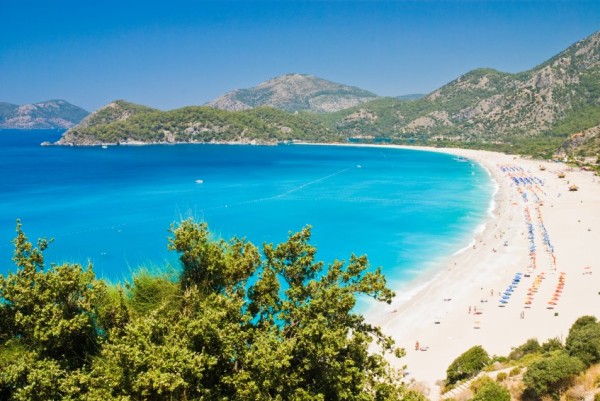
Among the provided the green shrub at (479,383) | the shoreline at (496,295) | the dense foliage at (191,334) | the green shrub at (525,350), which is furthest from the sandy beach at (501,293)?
the dense foliage at (191,334)

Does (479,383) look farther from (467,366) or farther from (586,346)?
(586,346)

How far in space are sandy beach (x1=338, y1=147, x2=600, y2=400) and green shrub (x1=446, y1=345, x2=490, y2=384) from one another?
1.29 m

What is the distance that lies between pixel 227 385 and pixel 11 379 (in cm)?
529

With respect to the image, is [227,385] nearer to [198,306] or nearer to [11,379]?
[198,306]

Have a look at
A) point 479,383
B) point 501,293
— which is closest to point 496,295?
point 501,293

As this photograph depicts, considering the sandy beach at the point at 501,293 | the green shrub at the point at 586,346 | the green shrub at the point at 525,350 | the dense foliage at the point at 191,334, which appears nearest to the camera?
the dense foliage at the point at 191,334

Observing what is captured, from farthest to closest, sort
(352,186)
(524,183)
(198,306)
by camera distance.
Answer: (352,186) → (524,183) → (198,306)

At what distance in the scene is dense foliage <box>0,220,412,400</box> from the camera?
9805 mm

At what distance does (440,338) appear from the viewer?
107 feet

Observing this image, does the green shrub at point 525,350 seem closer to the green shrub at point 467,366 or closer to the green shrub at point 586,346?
the green shrub at point 467,366

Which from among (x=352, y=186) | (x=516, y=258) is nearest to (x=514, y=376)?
(x=516, y=258)

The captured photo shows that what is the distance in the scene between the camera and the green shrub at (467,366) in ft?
79.6

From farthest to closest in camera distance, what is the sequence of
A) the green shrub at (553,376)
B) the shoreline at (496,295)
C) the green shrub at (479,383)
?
1. the shoreline at (496,295)
2. the green shrub at (479,383)
3. the green shrub at (553,376)

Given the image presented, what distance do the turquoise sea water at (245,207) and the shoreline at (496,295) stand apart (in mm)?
4146
